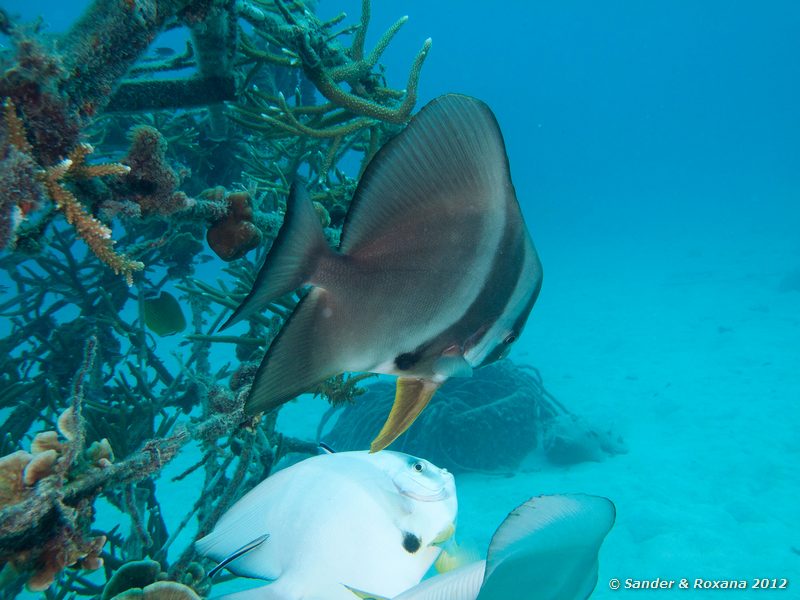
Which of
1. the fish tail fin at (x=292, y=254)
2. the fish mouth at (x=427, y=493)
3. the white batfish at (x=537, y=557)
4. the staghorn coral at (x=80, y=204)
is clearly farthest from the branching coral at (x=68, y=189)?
the white batfish at (x=537, y=557)

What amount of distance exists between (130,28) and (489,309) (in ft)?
5.16

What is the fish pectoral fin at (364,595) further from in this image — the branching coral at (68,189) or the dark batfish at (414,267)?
the branching coral at (68,189)

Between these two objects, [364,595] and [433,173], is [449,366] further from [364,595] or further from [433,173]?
[364,595]

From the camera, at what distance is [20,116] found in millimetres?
1283

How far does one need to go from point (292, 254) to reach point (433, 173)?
1.46 feet

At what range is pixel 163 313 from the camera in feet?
12.2

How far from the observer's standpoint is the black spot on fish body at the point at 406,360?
48.8 inches

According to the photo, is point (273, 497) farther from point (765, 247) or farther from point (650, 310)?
point (765, 247)

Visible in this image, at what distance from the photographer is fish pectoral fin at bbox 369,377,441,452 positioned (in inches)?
50.8

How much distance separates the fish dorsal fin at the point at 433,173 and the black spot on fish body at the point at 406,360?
0.32 m

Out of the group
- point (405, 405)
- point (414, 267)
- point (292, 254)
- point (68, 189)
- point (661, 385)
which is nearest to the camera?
point (292, 254)

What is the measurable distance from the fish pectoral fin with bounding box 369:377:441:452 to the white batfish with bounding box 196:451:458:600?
44 centimetres

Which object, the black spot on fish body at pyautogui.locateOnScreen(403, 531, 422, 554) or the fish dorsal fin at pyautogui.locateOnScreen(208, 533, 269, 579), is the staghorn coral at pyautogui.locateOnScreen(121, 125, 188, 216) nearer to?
the fish dorsal fin at pyautogui.locateOnScreen(208, 533, 269, 579)

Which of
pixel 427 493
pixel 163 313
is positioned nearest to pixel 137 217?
pixel 427 493
